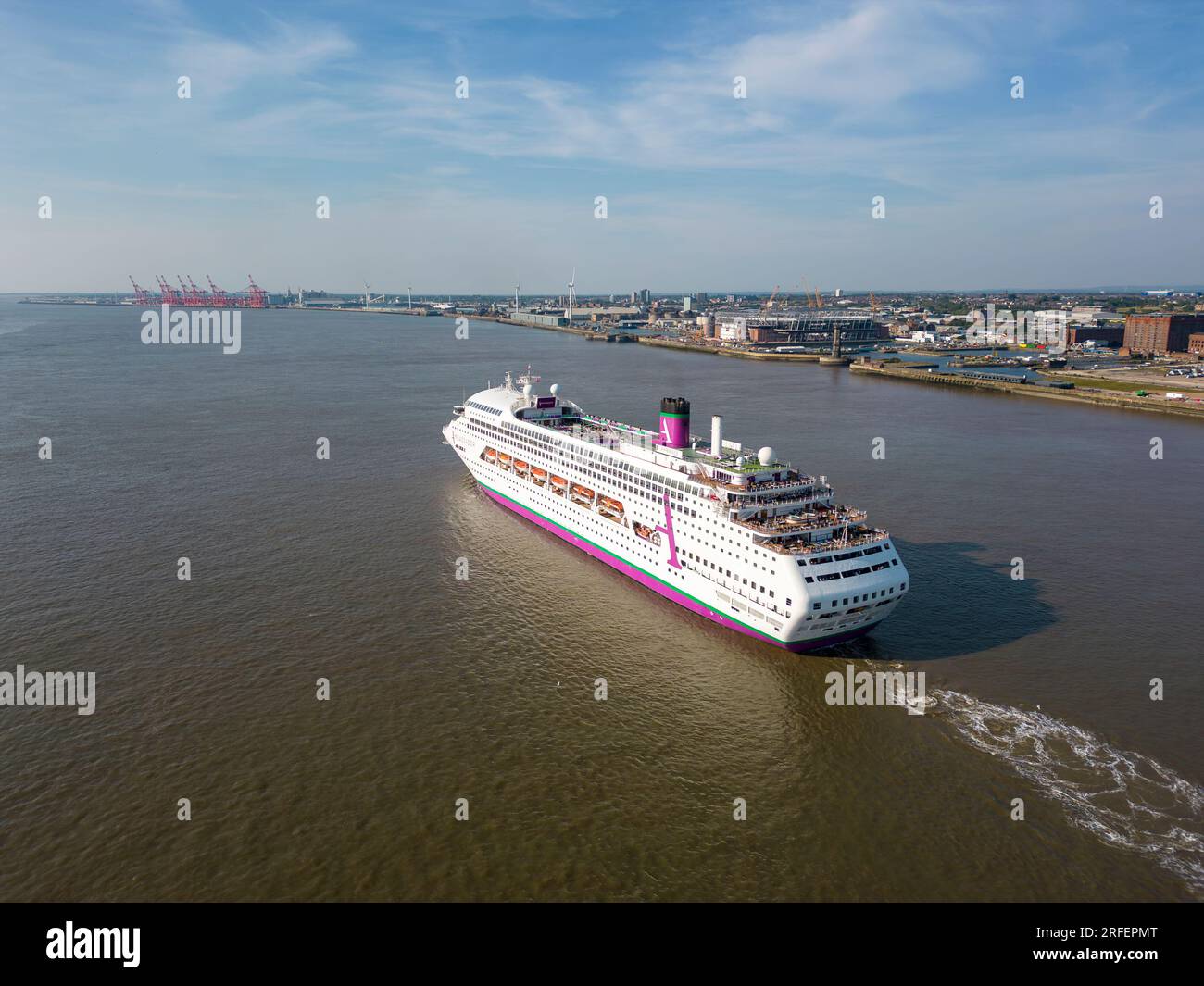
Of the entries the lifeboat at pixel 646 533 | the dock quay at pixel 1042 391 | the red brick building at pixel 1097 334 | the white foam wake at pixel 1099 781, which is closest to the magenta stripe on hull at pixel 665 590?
the lifeboat at pixel 646 533

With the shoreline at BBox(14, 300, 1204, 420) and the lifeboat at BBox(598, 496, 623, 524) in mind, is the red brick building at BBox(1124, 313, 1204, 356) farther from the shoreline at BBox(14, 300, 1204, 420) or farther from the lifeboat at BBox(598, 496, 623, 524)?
the lifeboat at BBox(598, 496, 623, 524)

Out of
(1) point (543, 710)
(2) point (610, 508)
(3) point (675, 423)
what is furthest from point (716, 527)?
(1) point (543, 710)

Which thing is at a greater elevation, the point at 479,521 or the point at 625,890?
the point at 479,521

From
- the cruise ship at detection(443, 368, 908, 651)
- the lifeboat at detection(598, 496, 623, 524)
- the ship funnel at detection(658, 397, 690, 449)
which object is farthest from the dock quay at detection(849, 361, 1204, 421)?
the lifeboat at detection(598, 496, 623, 524)

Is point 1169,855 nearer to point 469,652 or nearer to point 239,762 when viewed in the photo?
point 469,652

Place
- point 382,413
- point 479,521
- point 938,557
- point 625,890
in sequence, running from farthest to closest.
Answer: point 382,413
point 479,521
point 938,557
point 625,890

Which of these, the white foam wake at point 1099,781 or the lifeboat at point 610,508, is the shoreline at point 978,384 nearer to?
the white foam wake at point 1099,781
